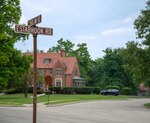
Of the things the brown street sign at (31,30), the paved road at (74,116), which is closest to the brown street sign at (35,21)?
the brown street sign at (31,30)

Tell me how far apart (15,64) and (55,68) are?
42.3 meters

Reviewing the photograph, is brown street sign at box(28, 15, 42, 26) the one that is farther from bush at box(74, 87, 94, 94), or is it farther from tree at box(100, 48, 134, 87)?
tree at box(100, 48, 134, 87)

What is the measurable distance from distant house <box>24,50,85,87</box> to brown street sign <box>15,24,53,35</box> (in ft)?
267

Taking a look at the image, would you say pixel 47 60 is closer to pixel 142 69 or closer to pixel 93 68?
pixel 93 68

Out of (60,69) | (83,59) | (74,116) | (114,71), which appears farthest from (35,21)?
(83,59)

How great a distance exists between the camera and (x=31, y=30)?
10219 millimetres

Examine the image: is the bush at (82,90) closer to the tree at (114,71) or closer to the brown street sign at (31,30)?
the tree at (114,71)

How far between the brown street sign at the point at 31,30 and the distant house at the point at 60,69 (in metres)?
81.4

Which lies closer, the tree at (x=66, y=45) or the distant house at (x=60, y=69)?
the distant house at (x=60, y=69)

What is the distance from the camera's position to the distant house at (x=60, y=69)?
92.4 meters

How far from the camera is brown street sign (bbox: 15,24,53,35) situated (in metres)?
10.2

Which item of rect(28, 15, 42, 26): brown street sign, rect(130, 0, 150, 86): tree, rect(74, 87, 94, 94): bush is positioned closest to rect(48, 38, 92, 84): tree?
rect(74, 87, 94, 94): bush

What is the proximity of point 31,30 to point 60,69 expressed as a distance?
270 feet

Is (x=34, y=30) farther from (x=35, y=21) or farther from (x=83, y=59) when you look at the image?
(x=83, y=59)
